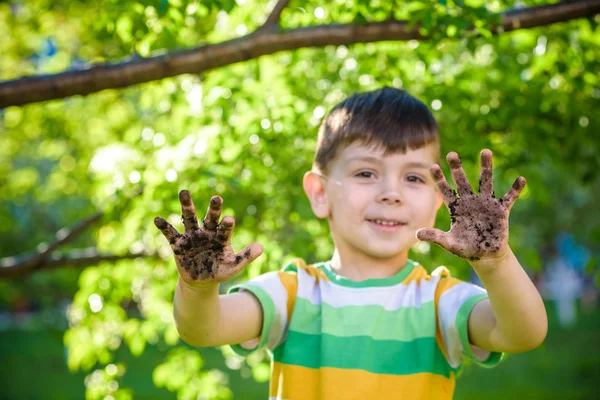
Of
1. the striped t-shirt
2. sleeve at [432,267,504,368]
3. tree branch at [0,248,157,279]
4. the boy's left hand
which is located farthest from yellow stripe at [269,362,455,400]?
tree branch at [0,248,157,279]

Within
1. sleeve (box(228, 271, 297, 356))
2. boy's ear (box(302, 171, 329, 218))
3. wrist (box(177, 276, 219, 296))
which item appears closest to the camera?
wrist (box(177, 276, 219, 296))

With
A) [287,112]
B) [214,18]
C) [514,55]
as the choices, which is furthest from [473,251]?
[214,18]

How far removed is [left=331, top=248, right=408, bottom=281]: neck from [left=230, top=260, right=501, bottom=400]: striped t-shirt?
0.11 feet

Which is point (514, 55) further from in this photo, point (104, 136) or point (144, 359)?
point (144, 359)

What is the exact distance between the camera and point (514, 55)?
440 centimetres

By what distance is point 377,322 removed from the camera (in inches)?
88.0

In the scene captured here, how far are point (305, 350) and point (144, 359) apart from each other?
13.5 meters

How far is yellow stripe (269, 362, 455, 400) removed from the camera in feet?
7.06

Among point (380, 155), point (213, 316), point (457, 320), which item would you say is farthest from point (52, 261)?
point (457, 320)

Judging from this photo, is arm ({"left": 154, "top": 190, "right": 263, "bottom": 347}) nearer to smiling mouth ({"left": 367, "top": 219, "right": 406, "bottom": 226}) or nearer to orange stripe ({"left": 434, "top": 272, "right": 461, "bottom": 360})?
smiling mouth ({"left": 367, "top": 219, "right": 406, "bottom": 226})

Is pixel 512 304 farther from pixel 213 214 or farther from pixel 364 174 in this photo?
pixel 213 214

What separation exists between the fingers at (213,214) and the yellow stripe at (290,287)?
1.95ft

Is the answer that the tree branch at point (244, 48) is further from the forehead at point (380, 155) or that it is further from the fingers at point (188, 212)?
the fingers at point (188, 212)

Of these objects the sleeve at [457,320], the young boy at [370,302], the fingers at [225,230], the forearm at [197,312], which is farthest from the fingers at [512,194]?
the forearm at [197,312]
